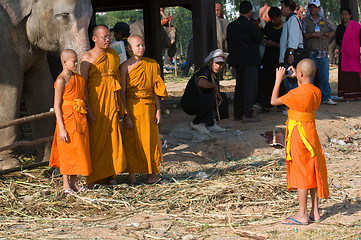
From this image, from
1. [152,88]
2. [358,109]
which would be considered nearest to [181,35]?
[358,109]

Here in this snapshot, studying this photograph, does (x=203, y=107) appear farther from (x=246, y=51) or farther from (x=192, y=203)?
(x=192, y=203)

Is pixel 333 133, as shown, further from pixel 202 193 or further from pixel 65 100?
pixel 65 100

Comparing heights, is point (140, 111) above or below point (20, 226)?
above

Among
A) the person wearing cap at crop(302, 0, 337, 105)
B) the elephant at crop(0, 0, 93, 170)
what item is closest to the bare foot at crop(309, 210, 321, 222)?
the elephant at crop(0, 0, 93, 170)

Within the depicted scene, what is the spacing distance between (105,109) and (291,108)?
198 cm

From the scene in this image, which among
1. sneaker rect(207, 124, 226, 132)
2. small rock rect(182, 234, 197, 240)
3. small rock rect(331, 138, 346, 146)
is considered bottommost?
small rock rect(331, 138, 346, 146)

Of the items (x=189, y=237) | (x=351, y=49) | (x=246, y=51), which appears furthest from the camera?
(x=351, y=49)

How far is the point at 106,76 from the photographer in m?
5.76

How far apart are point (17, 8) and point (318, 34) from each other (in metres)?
5.61

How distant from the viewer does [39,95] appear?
7.27m

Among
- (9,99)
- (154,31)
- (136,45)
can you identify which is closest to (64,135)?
(136,45)

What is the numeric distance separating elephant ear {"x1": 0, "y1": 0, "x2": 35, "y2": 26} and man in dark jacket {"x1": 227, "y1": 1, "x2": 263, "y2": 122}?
3.52m

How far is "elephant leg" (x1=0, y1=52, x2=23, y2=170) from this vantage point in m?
6.55

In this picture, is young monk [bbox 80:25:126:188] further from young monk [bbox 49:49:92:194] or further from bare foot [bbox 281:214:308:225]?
bare foot [bbox 281:214:308:225]
